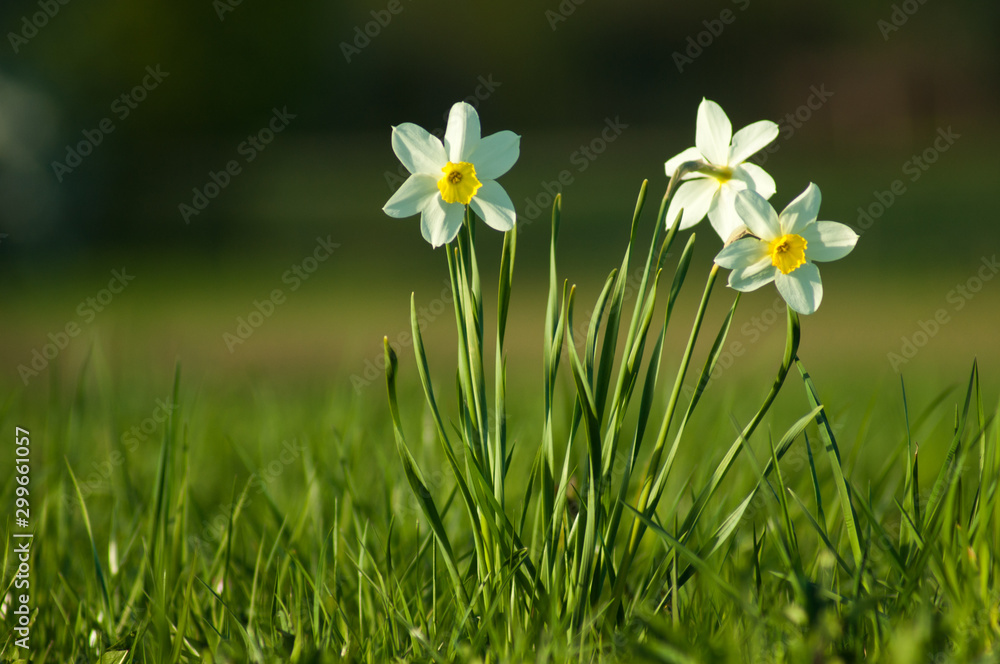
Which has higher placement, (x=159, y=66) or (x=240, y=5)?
(x=240, y=5)

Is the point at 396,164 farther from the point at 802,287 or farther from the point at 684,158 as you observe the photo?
the point at 802,287

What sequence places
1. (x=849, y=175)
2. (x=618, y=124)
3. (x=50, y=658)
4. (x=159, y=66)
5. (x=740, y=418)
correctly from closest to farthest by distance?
(x=50, y=658)
(x=740, y=418)
(x=159, y=66)
(x=849, y=175)
(x=618, y=124)

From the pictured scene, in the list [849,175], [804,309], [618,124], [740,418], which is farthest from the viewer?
[618,124]

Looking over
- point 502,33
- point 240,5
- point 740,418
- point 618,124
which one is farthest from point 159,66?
point 740,418

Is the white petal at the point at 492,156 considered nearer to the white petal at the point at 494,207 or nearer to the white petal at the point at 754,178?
the white petal at the point at 494,207

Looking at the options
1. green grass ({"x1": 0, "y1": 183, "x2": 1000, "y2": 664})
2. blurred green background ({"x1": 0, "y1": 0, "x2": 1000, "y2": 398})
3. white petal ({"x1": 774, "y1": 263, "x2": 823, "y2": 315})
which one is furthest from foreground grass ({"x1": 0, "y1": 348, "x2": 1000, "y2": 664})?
blurred green background ({"x1": 0, "y1": 0, "x2": 1000, "y2": 398})

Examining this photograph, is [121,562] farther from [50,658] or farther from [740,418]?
[740,418]

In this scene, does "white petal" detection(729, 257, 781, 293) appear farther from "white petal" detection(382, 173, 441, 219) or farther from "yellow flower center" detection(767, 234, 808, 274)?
"white petal" detection(382, 173, 441, 219)
